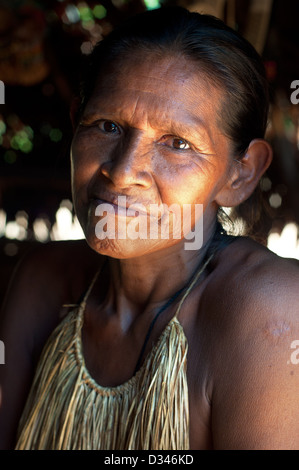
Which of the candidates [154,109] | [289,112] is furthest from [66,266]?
[289,112]

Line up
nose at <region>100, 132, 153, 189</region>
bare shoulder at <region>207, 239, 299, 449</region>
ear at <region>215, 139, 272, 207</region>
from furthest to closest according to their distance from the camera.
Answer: ear at <region>215, 139, 272, 207</region>, nose at <region>100, 132, 153, 189</region>, bare shoulder at <region>207, 239, 299, 449</region>

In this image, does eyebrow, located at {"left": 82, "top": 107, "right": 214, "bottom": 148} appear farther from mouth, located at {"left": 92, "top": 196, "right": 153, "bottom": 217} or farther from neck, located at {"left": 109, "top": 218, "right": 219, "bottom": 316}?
neck, located at {"left": 109, "top": 218, "right": 219, "bottom": 316}

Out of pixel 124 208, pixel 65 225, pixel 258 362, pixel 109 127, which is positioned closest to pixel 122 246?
pixel 124 208

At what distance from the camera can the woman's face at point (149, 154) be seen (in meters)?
1.40

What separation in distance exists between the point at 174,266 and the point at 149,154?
37 cm

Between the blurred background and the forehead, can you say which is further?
the blurred background

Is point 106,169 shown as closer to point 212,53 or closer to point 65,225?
point 212,53

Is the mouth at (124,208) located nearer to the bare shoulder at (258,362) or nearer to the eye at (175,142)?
the eye at (175,142)

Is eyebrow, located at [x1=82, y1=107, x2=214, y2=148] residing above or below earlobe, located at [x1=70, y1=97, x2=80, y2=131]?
below

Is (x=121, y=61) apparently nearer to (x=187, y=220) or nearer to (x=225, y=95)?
(x=225, y=95)

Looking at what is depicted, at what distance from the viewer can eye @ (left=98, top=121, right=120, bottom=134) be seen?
4.85ft

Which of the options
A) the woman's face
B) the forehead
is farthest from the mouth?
the forehead

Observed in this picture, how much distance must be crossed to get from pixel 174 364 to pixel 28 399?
58cm

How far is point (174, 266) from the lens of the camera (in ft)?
5.38
